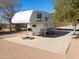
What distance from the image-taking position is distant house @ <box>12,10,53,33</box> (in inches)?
910

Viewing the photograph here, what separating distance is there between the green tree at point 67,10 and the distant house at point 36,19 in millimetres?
5601

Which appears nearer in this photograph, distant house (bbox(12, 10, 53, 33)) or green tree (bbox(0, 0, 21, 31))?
distant house (bbox(12, 10, 53, 33))

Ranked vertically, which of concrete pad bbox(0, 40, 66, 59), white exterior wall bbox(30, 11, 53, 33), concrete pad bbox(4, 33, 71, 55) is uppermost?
white exterior wall bbox(30, 11, 53, 33)

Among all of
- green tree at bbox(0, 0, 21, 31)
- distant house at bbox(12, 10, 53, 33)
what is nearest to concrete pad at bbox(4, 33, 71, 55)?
distant house at bbox(12, 10, 53, 33)

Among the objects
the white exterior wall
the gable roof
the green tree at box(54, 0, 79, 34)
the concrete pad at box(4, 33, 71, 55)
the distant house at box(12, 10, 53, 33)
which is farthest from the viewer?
the white exterior wall

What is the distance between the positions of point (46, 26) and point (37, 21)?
9.16 feet

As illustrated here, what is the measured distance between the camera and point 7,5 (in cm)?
3416

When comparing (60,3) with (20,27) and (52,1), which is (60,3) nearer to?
(52,1)

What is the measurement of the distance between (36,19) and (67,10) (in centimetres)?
801

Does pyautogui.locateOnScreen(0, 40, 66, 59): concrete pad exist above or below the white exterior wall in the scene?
below

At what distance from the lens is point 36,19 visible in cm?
2428

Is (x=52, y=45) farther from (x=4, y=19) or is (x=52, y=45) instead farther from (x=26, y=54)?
(x=4, y=19)

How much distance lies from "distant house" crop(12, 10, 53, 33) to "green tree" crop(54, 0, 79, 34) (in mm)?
5601

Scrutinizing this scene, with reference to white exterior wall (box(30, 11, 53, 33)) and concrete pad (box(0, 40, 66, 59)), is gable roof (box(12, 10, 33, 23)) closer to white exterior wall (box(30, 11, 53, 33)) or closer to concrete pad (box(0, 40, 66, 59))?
white exterior wall (box(30, 11, 53, 33))
